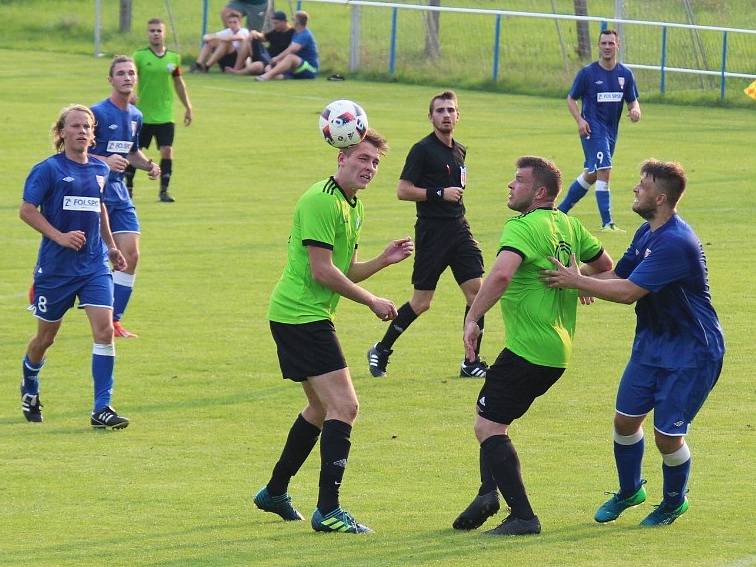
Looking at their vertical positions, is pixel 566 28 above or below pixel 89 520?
above

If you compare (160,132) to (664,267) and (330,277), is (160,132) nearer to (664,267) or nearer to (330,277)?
(330,277)

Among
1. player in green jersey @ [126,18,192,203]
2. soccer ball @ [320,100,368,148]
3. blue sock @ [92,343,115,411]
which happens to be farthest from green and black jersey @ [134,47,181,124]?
soccer ball @ [320,100,368,148]

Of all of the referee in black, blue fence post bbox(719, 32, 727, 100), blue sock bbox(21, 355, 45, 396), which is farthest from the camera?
blue fence post bbox(719, 32, 727, 100)

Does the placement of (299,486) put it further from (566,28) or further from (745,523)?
(566,28)

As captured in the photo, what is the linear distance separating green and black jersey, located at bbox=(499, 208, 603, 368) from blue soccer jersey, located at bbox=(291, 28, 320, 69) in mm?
27649

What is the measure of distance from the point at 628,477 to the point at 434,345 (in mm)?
5418

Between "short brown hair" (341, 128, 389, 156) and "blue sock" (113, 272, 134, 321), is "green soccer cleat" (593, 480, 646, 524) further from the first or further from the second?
"blue sock" (113, 272, 134, 321)

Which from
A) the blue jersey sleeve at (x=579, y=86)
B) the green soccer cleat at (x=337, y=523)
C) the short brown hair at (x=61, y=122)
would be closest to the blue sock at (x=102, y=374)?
the short brown hair at (x=61, y=122)

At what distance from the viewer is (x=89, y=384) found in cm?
1227

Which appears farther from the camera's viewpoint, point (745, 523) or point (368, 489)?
point (368, 489)

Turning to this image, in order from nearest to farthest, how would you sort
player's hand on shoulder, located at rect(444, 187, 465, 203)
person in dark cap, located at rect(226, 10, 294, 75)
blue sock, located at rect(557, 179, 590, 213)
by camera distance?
player's hand on shoulder, located at rect(444, 187, 465, 203) < blue sock, located at rect(557, 179, 590, 213) < person in dark cap, located at rect(226, 10, 294, 75)

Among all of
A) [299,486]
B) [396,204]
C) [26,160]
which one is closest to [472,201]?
[396,204]

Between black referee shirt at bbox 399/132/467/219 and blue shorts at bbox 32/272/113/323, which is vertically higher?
black referee shirt at bbox 399/132/467/219

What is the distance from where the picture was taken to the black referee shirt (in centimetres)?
1238
